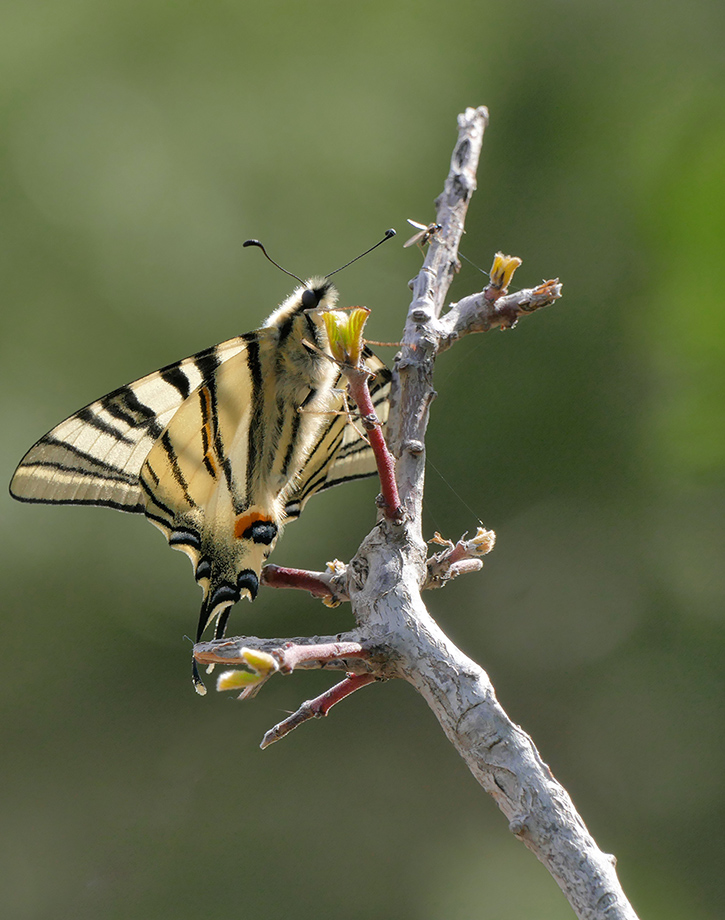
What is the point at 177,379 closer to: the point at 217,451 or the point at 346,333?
the point at 217,451

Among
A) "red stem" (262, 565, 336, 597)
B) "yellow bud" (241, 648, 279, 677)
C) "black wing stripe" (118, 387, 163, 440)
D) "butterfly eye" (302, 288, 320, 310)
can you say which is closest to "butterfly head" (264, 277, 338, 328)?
"butterfly eye" (302, 288, 320, 310)

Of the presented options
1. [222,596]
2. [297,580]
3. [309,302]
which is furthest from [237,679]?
[309,302]

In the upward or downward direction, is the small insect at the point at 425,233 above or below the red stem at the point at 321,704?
above

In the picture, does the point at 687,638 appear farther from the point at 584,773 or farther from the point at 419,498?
the point at 419,498

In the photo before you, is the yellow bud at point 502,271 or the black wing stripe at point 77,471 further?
the black wing stripe at point 77,471

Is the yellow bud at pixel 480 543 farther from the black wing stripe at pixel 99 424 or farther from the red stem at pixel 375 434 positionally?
the black wing stripe at pixel 99 424

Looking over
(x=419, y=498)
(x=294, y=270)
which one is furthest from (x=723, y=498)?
(x=419, y=498)

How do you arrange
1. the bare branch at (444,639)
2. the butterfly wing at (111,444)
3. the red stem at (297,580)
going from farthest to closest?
1. the butterfly wing at (111,444)
2. the red stem at (297,580)
3. the bare branch at (444,639)

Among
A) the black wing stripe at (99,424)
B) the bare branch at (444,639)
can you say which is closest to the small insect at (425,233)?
the bare branch at (444,639)

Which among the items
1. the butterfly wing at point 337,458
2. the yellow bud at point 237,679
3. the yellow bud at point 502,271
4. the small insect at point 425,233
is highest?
the small insect at point 425,233
